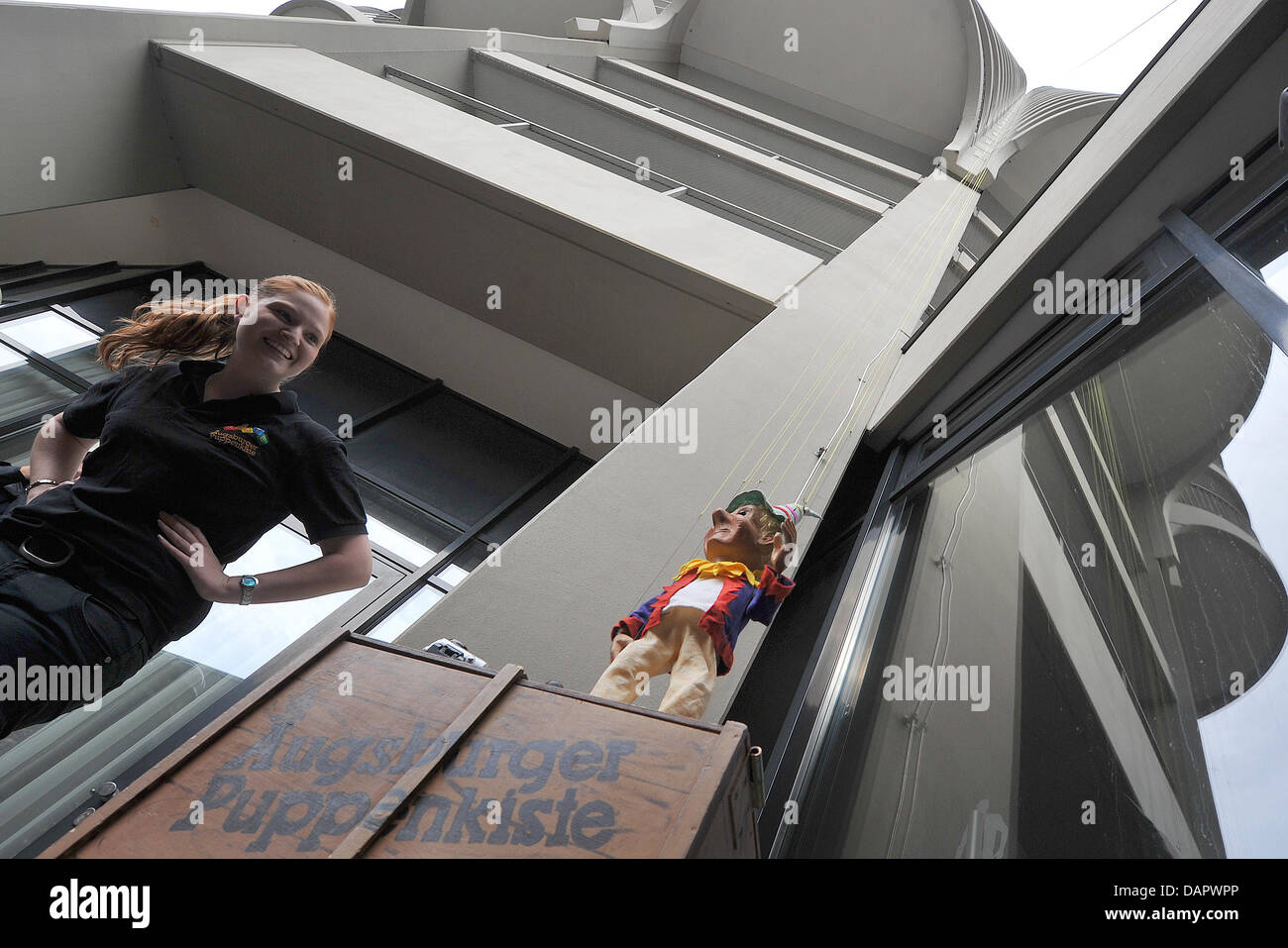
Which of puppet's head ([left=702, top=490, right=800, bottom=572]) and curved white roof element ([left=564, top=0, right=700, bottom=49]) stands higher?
curved white roof element ([left=564, top=0, right=700, bottom=49])

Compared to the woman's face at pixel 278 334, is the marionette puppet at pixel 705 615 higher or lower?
lower

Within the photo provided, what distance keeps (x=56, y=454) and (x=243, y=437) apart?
1.76 ft

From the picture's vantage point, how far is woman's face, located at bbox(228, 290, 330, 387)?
74.5 inches

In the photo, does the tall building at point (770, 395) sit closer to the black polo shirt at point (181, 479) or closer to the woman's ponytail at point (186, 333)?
the black polo shirt at point (181, 479)

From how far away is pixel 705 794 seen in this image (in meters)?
1.07

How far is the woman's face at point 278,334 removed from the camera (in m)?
1.89

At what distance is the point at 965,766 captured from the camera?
176 centimetres

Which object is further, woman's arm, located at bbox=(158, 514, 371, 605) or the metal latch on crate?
woman's arm, located at bbox=(158, 514, 371, 605)

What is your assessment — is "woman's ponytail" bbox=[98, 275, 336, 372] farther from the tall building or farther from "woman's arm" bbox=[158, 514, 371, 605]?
the tall building

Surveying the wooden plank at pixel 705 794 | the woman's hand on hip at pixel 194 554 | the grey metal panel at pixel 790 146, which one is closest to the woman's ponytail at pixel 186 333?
the woman's hand on hip at pixel 194 554

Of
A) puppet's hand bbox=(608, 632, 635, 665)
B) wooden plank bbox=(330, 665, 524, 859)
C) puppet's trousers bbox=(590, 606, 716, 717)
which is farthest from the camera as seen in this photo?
puppet's hand bbox=(608, 632, 635, 665)

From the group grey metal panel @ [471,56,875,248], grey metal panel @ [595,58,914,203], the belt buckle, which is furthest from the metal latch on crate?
grey metal panel @ [595,58,914,203]

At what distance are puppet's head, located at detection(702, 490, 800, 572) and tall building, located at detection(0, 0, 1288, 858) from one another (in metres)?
0.38

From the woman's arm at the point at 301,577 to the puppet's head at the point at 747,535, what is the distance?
0.95m
